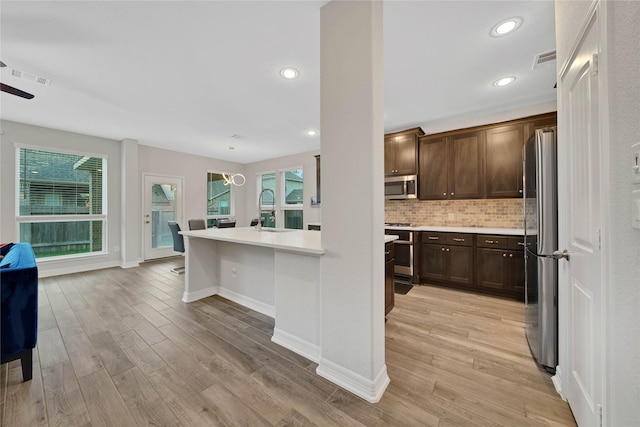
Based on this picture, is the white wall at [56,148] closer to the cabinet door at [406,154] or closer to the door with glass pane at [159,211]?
the door with glass pane at [159,211]

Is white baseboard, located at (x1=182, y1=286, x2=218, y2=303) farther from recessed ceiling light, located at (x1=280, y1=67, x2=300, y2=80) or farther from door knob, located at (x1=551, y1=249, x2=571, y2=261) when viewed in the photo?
door knob, located at (x1=551, y1=249, x2=571, y2=261)

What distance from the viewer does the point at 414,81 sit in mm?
2738

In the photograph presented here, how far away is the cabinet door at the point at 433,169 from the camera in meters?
3.74

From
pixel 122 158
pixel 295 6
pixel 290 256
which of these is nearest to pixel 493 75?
pixel 295 6

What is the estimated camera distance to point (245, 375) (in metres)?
1.66

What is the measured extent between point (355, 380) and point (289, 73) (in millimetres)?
2847

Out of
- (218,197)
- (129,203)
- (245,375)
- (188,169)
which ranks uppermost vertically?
(188,169)

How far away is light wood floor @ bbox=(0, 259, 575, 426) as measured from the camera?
134 centimetres

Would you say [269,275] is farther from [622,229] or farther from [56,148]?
[56,148]

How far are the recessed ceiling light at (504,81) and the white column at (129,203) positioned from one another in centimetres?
630

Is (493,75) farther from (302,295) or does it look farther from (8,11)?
(8,11)

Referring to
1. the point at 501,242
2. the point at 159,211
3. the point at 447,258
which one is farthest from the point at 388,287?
the point at 159,211

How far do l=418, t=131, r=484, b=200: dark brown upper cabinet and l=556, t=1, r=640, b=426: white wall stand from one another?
2807 millimetres

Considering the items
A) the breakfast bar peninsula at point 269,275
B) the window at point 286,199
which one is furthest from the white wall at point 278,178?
the breakfast bar peninsula at point 269,275
